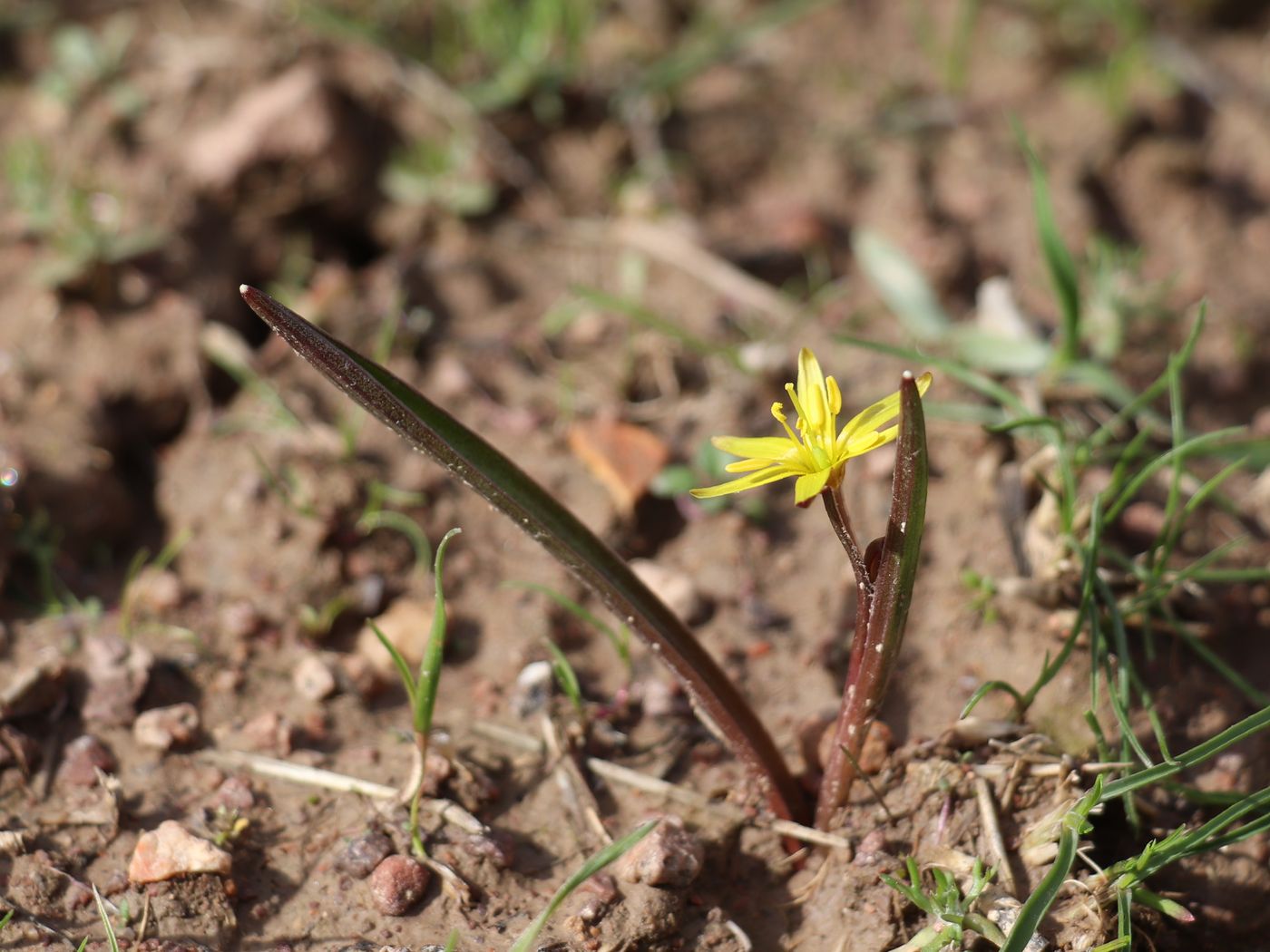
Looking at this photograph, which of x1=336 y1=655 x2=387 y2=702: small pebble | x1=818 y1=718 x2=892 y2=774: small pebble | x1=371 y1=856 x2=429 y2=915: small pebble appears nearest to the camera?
x1=371 y1=856 x2=429 y2=915: small pebble

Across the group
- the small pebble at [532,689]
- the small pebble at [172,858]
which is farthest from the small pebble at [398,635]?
the small pebble at [172,858]

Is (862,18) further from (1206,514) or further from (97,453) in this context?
(97,453)

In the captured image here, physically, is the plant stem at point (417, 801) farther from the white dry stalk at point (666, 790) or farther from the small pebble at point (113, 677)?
the small pebble at point (113, 677)

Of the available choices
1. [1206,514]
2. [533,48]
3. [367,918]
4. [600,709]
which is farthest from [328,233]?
[1206,514]

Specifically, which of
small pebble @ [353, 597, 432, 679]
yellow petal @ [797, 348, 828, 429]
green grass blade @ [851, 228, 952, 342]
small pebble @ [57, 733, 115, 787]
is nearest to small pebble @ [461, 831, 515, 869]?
small pebble @ [353, 597, 432, 679]

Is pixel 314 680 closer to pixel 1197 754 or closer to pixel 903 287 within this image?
pixel 1197 754

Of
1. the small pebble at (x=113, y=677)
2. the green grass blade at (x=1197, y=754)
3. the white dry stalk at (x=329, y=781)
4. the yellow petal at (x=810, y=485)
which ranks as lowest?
the white dry stalk at (x=329, y=781)

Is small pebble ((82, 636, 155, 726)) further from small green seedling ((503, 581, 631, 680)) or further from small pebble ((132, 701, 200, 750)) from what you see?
small green seedling ((503, 581, 631, 680))
